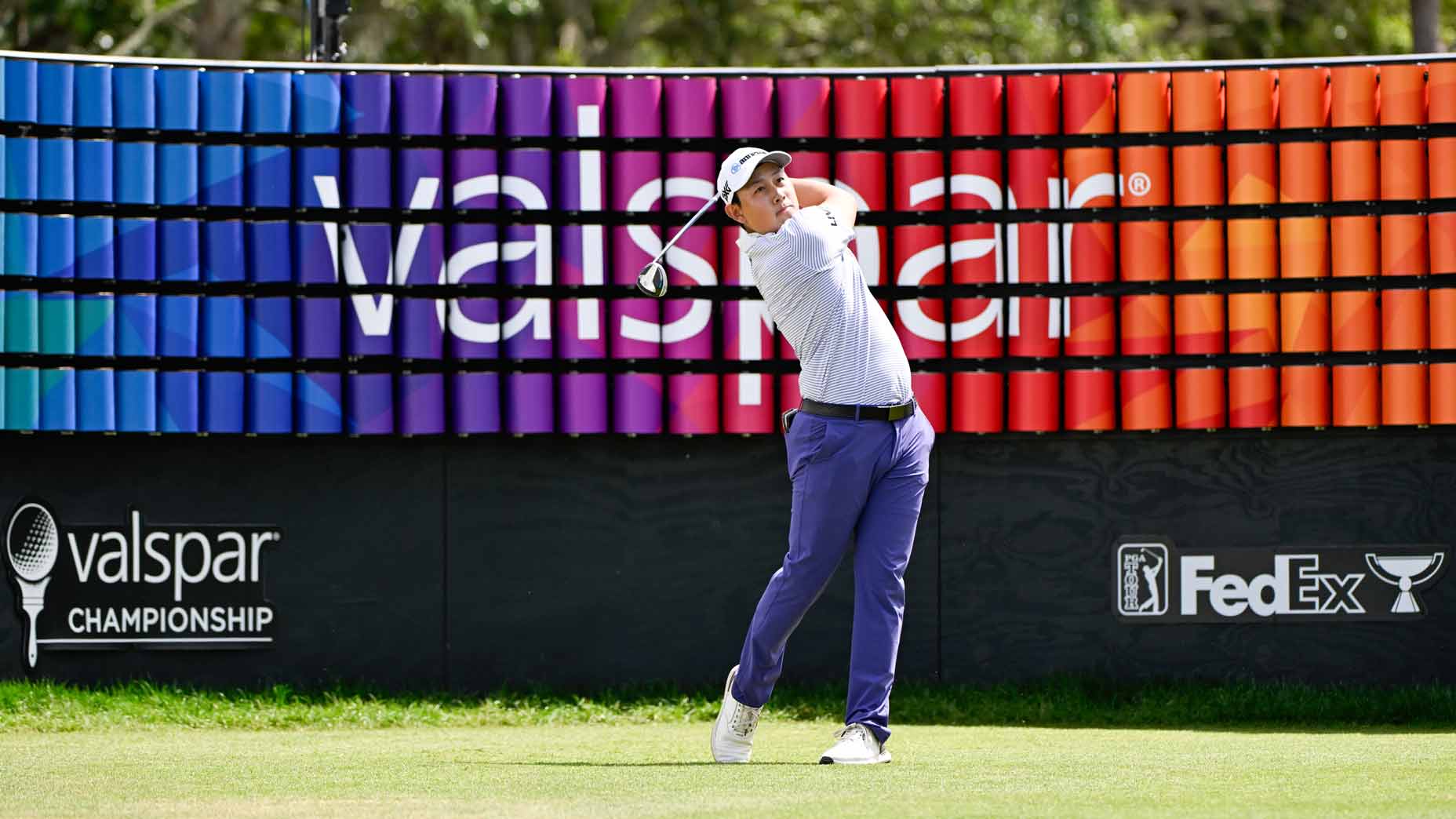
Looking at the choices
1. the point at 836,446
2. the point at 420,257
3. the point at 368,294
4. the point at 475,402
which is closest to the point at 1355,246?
the point at 836,446

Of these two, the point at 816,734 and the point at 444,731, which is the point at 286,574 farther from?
the point at 816,734

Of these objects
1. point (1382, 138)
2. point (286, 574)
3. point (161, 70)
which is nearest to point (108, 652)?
point (286, 574)

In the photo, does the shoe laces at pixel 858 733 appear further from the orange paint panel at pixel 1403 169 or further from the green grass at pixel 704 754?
the orange paint panel at pixel 1403 169

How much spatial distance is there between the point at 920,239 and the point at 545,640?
2.35 metres

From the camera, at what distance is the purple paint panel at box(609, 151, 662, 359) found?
8.20m

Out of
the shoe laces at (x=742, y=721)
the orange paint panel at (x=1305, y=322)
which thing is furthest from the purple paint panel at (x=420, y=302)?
the orange paint panel at (x=1305, y=322)

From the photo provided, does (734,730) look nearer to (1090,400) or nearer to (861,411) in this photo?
(861,411)

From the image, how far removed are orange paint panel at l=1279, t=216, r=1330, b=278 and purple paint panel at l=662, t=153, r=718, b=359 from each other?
2.37m

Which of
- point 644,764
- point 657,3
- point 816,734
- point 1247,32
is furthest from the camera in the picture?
point 1247,32

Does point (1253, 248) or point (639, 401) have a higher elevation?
point (1253, 248)

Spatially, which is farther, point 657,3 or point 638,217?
point 657,3

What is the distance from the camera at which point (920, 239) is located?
8219mm

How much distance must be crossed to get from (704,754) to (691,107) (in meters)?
2.85

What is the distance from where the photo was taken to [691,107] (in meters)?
8.22
